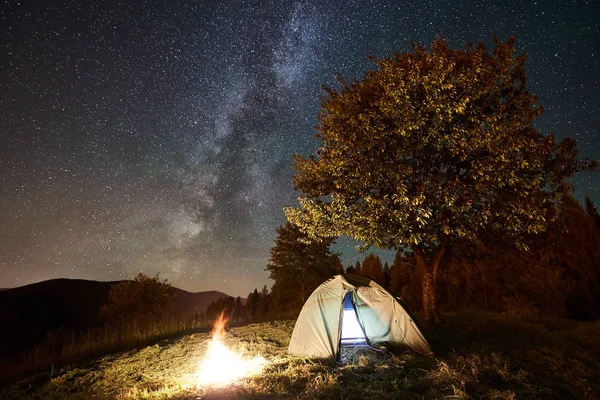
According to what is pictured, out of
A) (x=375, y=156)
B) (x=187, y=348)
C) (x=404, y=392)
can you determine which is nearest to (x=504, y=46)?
(x=375, y=156)

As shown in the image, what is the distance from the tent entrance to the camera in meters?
10.9

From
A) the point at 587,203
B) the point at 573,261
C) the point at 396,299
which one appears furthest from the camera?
the point at 587,203

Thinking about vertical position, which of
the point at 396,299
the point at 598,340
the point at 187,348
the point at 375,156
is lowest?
the point at 598,340

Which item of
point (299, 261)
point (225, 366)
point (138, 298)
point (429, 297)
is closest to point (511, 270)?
point (429, 297)

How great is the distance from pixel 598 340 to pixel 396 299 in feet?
27.6

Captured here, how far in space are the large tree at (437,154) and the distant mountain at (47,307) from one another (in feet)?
101

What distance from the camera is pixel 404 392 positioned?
598cm

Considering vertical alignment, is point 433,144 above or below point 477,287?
above

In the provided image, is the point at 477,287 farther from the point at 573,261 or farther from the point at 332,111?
the point at 332,111

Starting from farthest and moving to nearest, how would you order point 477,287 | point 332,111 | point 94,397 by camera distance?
point 477,287
point 332,111
point 94,397

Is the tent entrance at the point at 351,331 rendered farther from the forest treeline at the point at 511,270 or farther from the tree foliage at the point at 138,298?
the tree foliage at the point at 138,298

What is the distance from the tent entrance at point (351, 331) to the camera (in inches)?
428

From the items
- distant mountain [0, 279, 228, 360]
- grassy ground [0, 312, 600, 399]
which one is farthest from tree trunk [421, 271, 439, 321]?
distant mountain [0, 279, 228, 360]

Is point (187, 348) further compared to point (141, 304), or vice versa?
point (141, 304)
